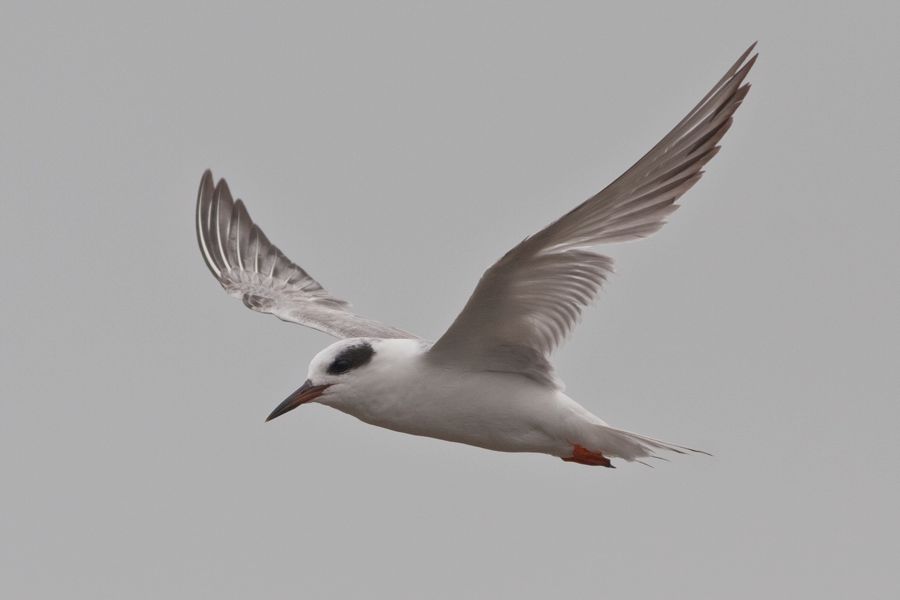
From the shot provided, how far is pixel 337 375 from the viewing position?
1204 cm

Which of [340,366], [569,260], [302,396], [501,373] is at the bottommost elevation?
[302,396]

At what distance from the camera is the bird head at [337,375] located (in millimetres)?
12008

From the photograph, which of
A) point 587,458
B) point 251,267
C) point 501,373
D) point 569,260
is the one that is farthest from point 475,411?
point 251,267

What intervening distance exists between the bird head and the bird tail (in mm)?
1803

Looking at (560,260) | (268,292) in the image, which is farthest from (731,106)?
(268,292)

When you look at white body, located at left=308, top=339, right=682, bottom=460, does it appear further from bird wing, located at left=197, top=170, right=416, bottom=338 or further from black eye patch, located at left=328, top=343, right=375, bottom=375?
bird wing, located at left=197, top=170, right=416, bottom=338

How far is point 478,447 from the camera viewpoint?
40.8 ft

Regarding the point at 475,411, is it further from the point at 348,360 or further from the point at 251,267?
the point at 251,267

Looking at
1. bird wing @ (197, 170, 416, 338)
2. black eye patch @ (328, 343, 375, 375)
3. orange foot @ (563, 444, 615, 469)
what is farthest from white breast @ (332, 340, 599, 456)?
bird wing @ (197, 170, 416, 338)

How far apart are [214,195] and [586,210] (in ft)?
25.6

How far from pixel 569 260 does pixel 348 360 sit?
190 centimetres

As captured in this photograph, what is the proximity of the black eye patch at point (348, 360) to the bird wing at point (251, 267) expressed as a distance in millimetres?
3464

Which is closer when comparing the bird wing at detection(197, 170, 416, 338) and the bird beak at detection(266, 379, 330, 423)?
the bird beak at detection(266, 379, 330, 423)

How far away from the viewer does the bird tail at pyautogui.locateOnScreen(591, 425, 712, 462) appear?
12133 millimetres
